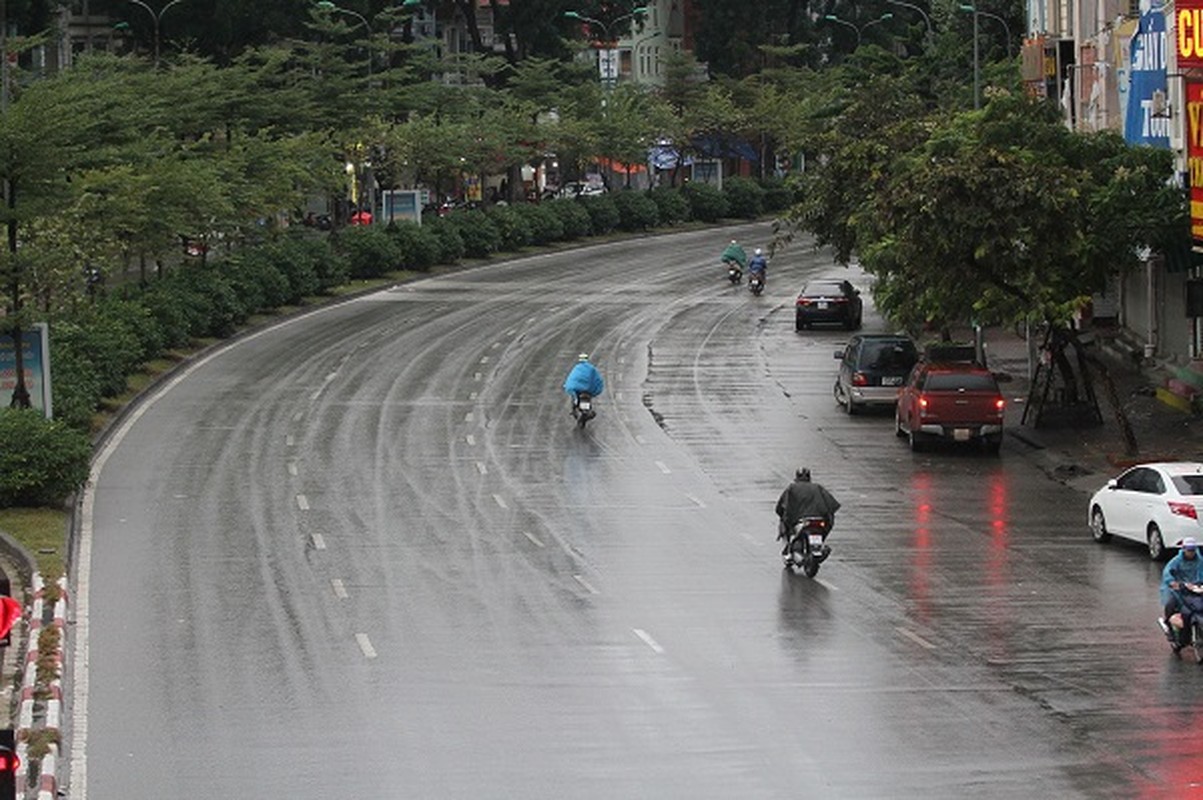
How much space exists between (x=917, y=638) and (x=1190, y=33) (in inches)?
666

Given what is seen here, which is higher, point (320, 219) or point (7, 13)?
point (7, 13)

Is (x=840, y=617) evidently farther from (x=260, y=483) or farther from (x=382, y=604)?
(x=260, y=483)

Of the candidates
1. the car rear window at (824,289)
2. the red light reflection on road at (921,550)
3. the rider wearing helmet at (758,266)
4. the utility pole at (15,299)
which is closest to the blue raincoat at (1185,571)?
the red light reflection on road at (921,550)

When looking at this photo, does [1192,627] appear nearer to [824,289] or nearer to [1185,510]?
[1185,510]

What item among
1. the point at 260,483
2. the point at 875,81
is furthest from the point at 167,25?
the point at 260,483

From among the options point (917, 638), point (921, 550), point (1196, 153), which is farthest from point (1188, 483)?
point (1196, 153)

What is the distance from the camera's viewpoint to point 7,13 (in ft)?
339

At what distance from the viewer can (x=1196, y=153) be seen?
40656 millimetres

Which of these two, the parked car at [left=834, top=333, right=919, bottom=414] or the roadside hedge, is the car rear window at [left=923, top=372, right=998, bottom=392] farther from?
the roadside hedge

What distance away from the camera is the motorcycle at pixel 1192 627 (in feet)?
81.5

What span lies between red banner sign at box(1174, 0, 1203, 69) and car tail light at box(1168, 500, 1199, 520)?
10.4 m

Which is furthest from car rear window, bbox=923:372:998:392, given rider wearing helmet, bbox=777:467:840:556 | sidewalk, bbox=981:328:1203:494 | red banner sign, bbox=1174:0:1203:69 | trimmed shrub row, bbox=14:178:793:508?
trimmed shrub row, bbox=14:178:793:508

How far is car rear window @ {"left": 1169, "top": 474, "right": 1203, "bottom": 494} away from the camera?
106 feet

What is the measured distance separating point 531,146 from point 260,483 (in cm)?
6811
